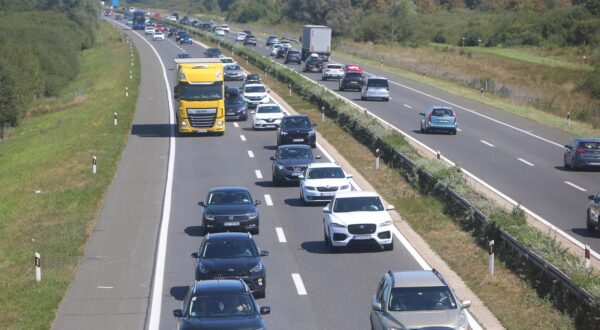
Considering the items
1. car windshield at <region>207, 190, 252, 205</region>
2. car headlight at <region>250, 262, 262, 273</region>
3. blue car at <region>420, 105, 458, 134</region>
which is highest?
car headlight at <region>250, 262, 262, 273</region>

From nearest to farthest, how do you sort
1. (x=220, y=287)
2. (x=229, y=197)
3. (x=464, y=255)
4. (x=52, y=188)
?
(x=220, y=287) < (x=464, y=255) < (x=229, y=197) < (x=52, y=188)

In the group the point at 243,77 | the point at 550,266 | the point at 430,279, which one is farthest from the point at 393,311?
the point at 243,77

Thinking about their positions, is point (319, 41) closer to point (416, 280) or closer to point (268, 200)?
point (268, 200)

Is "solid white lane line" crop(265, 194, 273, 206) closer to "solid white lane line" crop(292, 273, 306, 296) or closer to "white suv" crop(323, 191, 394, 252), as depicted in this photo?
"white suv" crop(323, 191, 394, 252)

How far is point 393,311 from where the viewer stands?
641 inches

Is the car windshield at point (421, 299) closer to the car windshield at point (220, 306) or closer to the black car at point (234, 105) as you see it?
the car windshield at point (220, 306)

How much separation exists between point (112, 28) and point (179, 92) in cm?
13613

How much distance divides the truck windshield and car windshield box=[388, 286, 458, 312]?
34609 millimetres

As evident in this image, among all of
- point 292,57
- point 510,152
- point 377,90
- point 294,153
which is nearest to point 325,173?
point 294,153

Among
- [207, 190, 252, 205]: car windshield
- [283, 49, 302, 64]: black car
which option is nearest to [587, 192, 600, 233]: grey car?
[207, 190, 252, 205]: car windshield

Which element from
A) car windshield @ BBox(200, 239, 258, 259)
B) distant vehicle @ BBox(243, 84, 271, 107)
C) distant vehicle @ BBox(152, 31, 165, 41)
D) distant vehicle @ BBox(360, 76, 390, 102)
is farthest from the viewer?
distant vehicle @ BBox(152, 31, 165, 41)

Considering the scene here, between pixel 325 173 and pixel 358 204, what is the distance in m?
6.50

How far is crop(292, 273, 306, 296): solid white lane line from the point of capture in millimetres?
21734

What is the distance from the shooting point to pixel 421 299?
16453mm
